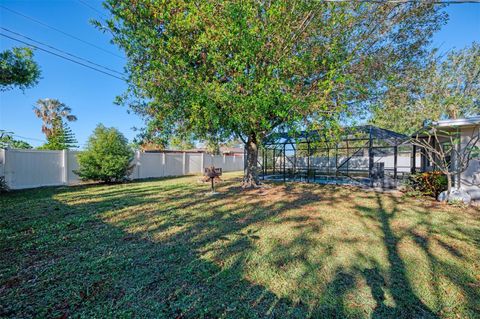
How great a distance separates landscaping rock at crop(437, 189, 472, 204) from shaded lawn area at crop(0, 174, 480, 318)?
45.3 inches

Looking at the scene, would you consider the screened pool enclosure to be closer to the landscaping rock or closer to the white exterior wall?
the white exterior wall

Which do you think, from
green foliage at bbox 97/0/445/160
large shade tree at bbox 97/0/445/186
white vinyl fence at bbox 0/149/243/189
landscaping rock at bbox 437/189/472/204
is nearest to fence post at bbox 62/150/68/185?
white vinyl fence at bbox 0/149/243/189

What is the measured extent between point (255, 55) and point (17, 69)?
276 inches

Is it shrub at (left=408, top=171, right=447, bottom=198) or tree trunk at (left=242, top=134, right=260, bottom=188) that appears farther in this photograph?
tree trunk at (left=242, top=134, right=260, bottom=188)

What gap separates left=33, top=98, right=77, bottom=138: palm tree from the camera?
21688 millimetres

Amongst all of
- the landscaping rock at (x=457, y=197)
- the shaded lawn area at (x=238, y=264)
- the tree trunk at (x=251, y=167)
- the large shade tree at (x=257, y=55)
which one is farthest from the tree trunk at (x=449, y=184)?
the tree trunk at (x=251, y=167)

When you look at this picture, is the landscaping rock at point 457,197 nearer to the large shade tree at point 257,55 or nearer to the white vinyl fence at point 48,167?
the large shade tree at point 257,55

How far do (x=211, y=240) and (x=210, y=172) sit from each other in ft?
15.4

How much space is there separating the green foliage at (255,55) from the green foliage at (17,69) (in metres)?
2.50

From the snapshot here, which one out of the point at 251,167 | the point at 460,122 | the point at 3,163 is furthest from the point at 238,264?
the point at 3,163

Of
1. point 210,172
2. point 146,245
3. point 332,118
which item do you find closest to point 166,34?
point 210,172

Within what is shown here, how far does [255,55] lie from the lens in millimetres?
5922

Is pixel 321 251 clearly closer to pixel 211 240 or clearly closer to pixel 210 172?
pixel 211 240

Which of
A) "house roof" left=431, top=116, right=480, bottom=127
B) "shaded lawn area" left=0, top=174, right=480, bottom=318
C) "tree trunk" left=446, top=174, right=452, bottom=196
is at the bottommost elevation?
"shaded lawn area" left=0, top=174, right=480, bottom=318
